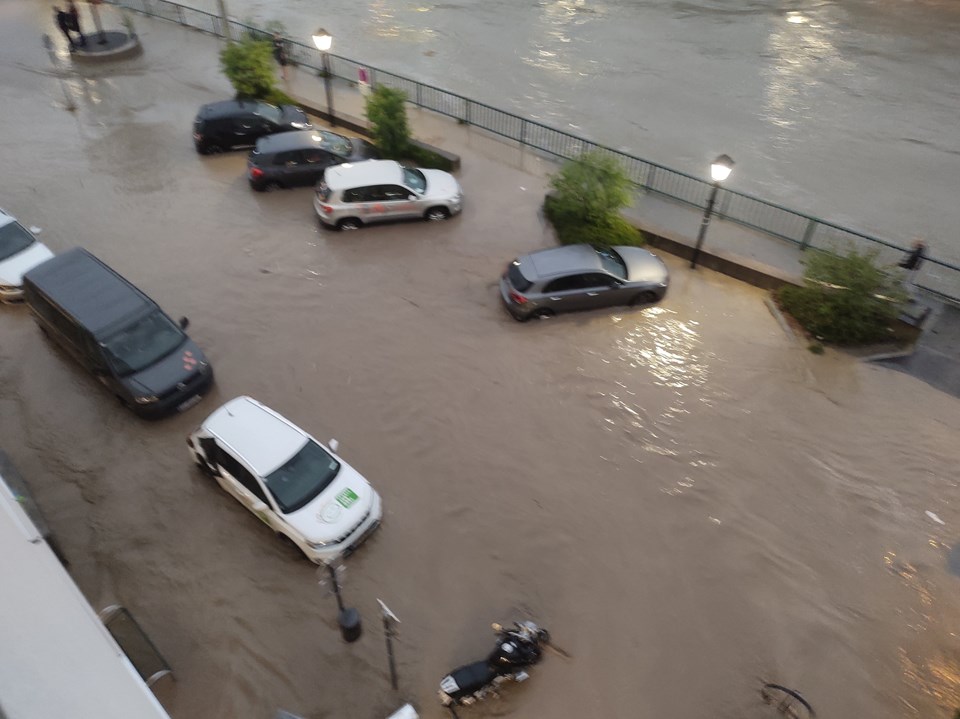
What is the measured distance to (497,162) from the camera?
63.9 ft

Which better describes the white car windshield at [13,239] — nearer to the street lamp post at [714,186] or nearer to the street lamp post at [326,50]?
the street lamp post at [326,50]

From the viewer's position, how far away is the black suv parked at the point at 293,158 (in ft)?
57.9

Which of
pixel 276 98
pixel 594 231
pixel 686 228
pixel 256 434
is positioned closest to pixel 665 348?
pixel 594 231

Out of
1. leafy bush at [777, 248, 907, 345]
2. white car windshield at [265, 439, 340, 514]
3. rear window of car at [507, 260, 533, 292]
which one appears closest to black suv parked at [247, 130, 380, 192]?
rear window of car at [507, 260, 533, 292]

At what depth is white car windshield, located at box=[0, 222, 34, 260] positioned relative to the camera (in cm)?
1468

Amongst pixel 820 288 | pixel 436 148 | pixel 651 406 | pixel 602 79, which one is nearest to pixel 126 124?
pixel 436 148

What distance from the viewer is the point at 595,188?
15758 mm

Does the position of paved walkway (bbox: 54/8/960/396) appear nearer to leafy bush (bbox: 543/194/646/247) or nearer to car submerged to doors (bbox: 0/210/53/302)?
leafy bush (bbox: 543/194/646/247)

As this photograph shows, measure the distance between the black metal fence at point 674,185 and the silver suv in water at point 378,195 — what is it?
13.5ft

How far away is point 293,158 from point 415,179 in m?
3.49

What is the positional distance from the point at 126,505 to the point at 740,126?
70.0 feet

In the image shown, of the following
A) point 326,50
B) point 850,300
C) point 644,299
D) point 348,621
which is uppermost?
point 326,50

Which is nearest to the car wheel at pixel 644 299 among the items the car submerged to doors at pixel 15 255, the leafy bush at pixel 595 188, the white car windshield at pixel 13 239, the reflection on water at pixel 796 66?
the leafy bush at pixel 595 188

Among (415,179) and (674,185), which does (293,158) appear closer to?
(415,179)
